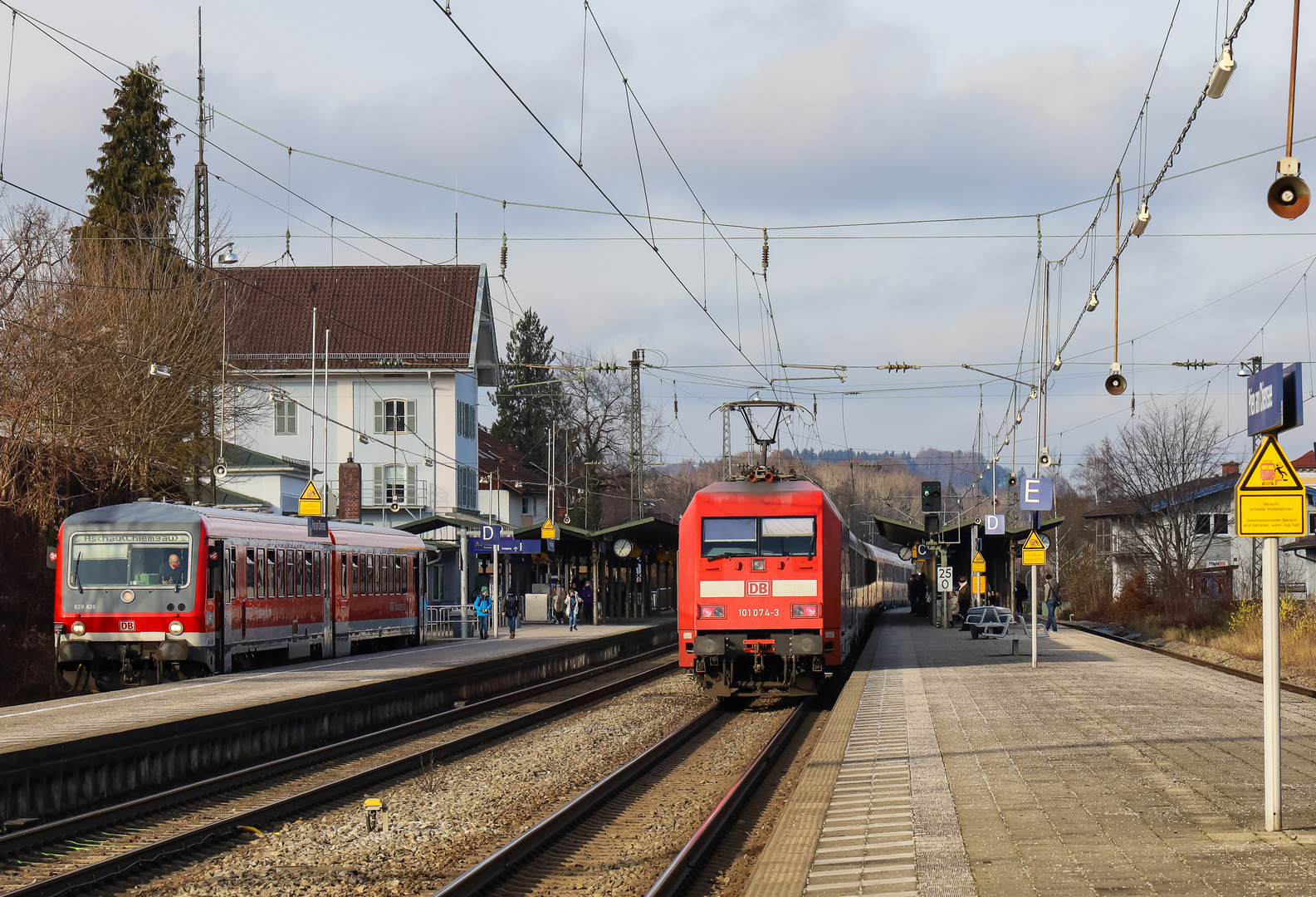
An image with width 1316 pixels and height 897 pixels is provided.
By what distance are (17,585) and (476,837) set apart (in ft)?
68.9

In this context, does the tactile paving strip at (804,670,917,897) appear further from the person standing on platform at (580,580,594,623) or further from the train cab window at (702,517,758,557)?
the person standing on platform at (580,580,594,623)

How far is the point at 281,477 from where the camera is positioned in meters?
52.9

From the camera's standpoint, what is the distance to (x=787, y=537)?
20.6 m

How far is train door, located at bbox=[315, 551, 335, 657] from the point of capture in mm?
29422

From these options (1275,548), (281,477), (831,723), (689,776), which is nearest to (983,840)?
(1275,548)

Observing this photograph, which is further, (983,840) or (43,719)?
(43,719)

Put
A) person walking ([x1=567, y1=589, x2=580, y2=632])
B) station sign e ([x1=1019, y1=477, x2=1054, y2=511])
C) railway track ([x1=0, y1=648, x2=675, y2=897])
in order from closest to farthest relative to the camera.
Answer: railway track ([x1=0, y1=648, x2=675, y2=897])
station sign e ([x1=1019, y1=477, x2=1054, y2=511])
person walking ([x1=567, y1=589, x2=580, y2=632])

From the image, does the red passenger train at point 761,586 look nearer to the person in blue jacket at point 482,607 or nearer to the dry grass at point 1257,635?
the dry grass at point 1257,635

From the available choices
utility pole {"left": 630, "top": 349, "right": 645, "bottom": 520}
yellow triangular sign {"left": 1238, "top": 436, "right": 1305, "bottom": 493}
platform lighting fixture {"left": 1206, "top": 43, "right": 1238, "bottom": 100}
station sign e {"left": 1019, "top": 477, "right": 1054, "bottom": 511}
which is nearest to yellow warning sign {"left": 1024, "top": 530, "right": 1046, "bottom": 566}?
station sign e {"left": 1019, "top": 477, "right": 1054, "bottom": 511}

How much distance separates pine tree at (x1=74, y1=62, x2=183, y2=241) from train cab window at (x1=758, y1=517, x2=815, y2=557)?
26.2 m

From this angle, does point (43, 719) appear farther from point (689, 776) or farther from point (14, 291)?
point (14, 291)

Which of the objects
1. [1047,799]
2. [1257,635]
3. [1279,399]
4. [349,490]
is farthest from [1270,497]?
[349,490]

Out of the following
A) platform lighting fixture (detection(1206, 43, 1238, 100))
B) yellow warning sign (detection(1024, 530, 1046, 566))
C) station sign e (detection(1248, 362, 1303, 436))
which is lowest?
yellow warning sign (detection(1024, 530, 1046, 566))

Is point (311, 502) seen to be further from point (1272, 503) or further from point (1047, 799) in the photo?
point (1272, 503)
